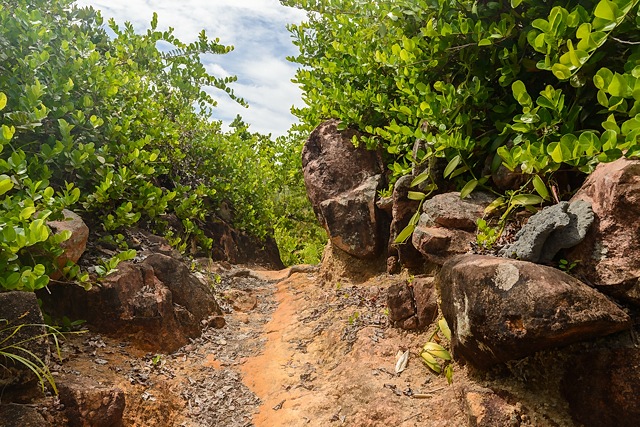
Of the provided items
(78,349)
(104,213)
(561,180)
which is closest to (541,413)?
(561,180)

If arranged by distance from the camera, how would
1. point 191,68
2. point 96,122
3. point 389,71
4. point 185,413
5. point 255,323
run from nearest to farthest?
point 185,413 < point 96,122 < point 389,71 < point 255,323 < point 191,68

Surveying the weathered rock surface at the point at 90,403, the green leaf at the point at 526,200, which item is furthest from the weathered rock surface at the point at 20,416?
the green leaf at the point at 526,200

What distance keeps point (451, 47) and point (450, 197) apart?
4.74 ft

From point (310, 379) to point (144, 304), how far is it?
2.00m

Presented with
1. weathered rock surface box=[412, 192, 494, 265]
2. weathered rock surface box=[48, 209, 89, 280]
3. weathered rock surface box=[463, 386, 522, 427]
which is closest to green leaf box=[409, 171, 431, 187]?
weathered rock surface box=[412, 192, 494, 265]

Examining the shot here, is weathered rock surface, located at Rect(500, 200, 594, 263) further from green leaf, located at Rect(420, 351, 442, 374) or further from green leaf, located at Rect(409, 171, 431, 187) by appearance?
green leaf, located at Rect(409, 171, 431, 187)

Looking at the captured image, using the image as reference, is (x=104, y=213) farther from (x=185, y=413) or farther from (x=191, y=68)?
(x=191, y=68)

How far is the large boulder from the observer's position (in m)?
6.03

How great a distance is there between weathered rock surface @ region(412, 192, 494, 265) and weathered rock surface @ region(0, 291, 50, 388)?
308cm

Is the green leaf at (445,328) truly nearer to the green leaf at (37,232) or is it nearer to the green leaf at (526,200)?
the green leaf at (526,200)

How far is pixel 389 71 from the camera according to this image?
18.8 feet

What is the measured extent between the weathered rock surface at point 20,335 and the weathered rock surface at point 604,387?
3261 millimetres

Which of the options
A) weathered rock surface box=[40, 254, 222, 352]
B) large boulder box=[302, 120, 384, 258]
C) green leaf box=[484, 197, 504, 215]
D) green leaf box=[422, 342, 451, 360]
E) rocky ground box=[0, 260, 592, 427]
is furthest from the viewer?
large boulder box=[302, 120, 384, 258]

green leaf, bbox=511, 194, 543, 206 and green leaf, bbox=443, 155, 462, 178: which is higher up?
green leaf, bbox=443, 155, 462, 178
